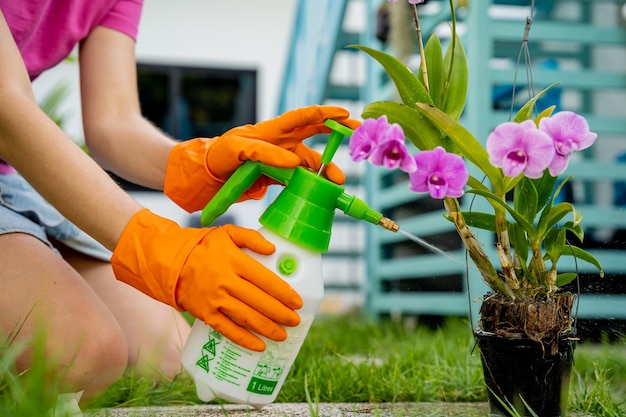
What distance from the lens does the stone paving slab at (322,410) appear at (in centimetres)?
96

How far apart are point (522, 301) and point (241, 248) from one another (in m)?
0.39

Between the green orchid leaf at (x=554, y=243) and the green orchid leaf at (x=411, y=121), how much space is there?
0.66 ft

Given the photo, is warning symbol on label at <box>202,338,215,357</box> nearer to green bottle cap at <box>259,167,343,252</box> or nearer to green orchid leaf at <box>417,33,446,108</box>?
green bottle cap at <box>259,167,343,252</box>

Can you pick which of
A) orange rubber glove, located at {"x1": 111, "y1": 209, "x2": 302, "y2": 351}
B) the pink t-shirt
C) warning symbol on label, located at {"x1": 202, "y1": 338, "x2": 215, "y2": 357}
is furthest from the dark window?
warning symbol on label, located at {"x1": 202, "y1": 338, "x2": 215, "y2": 357}

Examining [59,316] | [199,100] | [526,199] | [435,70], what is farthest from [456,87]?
[199,100]

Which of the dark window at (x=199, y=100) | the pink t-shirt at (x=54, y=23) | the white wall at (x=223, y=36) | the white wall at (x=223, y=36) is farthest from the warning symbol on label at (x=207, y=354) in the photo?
the dark window at (x=199, y=100)

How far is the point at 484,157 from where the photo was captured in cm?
90

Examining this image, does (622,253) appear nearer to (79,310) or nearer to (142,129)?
(142,129)

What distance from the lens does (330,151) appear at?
924 mm

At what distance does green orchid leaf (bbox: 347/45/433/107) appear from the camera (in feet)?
3.00

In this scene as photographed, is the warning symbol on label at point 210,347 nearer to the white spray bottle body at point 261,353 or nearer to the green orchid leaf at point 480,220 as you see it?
the white spray bottle body at point 261,353

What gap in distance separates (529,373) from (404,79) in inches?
17.1

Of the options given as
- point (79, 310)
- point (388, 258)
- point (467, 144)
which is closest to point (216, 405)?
point (79, 310)

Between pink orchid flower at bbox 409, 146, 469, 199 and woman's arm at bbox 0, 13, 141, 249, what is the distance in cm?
44
